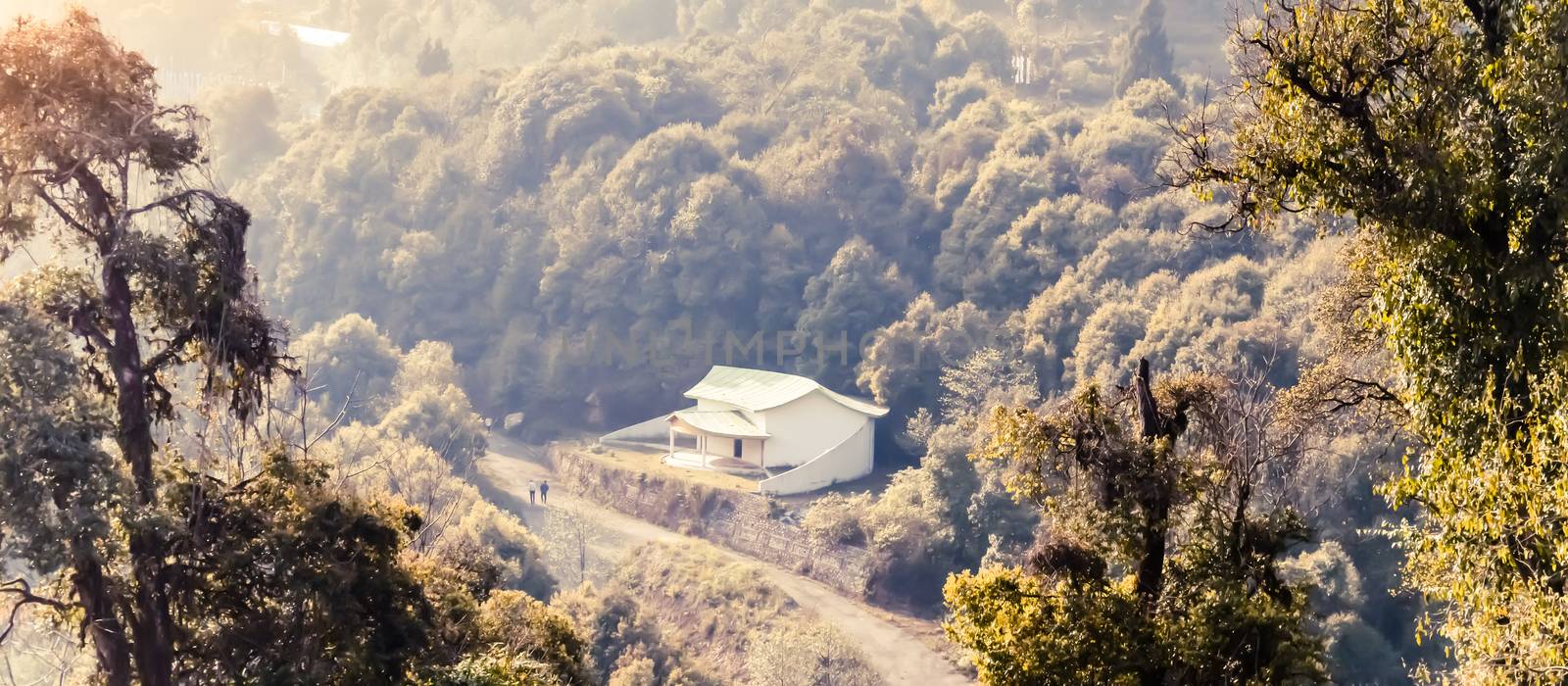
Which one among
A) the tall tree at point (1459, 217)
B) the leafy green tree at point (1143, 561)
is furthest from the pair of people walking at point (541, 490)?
the tall tree at point (1459, 217)

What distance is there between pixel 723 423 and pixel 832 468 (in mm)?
3113

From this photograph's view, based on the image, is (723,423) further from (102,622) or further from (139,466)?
(102,622)

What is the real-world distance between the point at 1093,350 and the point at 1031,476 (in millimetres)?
28319

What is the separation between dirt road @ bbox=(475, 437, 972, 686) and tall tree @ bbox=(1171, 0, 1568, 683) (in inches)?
750

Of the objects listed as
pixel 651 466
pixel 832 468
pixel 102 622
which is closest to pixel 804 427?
pixel 832 468

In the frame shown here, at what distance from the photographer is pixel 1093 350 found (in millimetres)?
36094

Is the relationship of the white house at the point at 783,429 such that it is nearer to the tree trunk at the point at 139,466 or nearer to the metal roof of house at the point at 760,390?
the metal roof of house at the point at 760,390

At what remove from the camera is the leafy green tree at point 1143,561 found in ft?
26.2

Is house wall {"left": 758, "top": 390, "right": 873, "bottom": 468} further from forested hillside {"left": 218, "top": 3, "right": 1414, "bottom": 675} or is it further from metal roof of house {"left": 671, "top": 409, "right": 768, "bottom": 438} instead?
forested hillside {"left": 218, "top": 3, "right": 1414, "bottom": 675}

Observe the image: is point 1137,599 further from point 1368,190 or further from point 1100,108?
point 1100,108

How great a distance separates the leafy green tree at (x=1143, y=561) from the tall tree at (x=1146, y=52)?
49.9m

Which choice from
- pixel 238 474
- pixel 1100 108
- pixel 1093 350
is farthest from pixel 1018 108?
pixel 238 474

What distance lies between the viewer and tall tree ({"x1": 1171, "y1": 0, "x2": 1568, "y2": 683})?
6695 mm

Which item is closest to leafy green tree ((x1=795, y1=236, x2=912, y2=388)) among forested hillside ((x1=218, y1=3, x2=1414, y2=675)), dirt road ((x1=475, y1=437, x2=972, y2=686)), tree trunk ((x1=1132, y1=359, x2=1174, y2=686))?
forested hillside ((x1=218, y1=3, x2=1414, y2=675))
